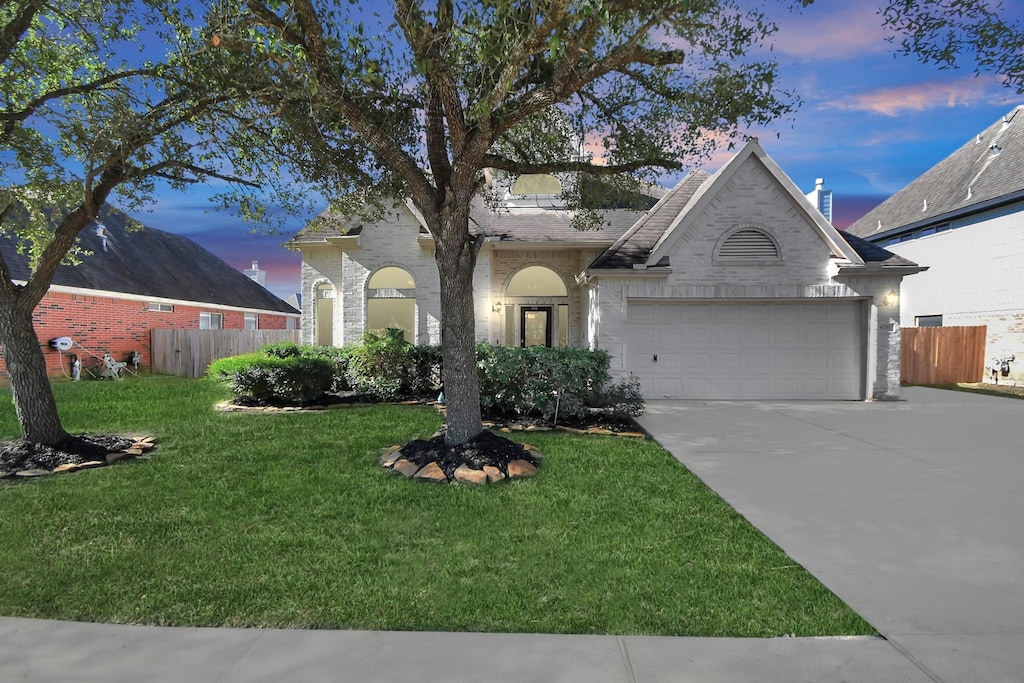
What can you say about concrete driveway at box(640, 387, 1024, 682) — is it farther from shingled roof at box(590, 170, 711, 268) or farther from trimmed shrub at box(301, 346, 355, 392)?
trimmed shrub at box(301, 346, 355, 392)

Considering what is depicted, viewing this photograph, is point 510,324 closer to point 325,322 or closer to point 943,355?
point 325,322

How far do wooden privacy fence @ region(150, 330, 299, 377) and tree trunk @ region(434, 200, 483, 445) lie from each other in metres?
16.0

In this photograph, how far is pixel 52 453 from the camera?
262 inches

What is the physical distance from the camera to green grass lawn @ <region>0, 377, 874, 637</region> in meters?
3.15

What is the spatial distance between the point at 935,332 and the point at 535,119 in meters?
16.1

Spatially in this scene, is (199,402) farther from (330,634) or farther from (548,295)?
(330,634)

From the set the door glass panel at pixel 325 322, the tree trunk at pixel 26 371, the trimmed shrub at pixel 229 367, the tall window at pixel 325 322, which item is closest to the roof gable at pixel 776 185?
the trimmed shrub at pixel 229 367

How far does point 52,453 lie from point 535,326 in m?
12.2

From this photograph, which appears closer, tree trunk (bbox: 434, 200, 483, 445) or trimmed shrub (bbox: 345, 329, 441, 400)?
tree trunk (bbox: 434, 200, 483, 445)

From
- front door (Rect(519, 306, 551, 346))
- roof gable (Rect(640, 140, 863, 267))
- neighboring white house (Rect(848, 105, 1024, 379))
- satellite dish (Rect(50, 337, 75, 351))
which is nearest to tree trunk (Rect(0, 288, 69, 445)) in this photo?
roof gable (Rect(640, 140, 863, 267))

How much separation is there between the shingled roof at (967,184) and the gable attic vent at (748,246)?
994 cm

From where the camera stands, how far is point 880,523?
15.3 feet

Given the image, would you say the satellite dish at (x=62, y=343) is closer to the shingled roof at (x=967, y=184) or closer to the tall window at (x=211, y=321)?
the tall window at (x=211, y=321)

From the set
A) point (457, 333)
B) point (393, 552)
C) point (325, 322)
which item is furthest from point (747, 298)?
point (325, 322)
